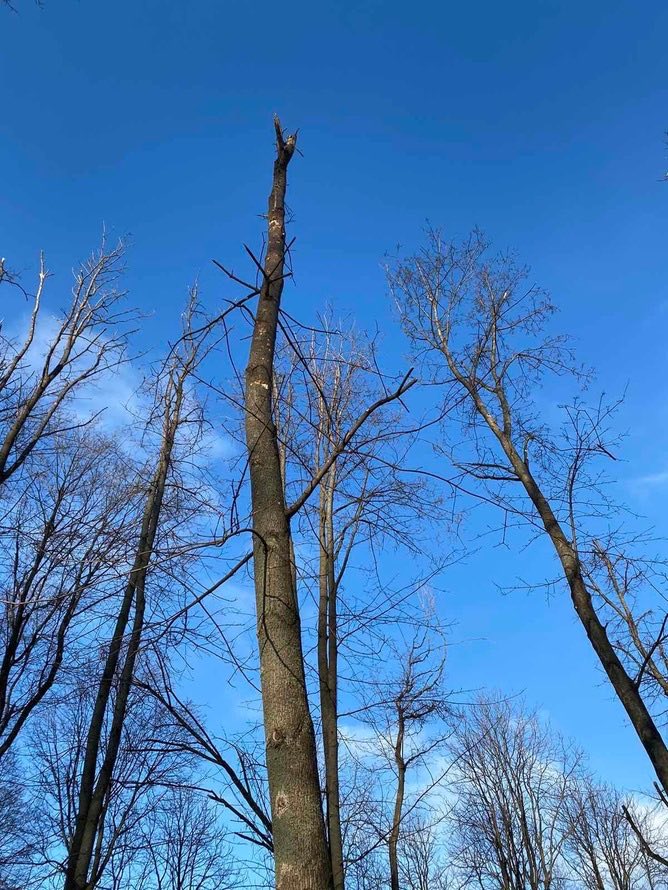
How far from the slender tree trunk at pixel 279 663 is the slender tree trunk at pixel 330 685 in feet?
7.46

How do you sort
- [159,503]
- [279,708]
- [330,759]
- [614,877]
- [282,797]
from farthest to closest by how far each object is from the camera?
[614,877], [159,503], [330,759], [279,708], [282,797]

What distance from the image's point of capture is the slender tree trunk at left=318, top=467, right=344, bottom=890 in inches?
208

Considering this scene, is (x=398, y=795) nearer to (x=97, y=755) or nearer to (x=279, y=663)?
(x=97, y=755)

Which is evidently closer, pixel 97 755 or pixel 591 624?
pixel 591 624

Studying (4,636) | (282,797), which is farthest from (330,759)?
(4,636)

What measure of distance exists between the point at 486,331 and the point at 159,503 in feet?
15.9

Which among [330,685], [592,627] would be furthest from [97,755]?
[592,627]

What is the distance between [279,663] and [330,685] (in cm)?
369

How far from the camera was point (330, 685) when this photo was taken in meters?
5.94

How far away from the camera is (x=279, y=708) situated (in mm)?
2410

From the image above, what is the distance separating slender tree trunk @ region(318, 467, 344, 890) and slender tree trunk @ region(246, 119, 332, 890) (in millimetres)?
2273

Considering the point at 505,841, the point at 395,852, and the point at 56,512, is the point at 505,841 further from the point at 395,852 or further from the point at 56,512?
the point at 56,512

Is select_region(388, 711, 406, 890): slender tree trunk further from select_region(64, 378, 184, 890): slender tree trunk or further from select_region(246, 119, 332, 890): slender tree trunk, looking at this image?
select_region(246, 119, 332, 890): slender tree trunk

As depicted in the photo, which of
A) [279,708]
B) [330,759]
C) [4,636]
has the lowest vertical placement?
[279,708]
